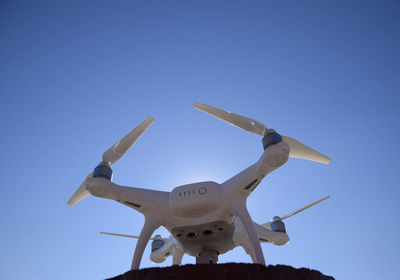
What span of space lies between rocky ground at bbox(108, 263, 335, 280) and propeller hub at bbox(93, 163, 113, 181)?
625 centimetres

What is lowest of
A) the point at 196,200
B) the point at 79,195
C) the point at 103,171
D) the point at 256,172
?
the point at 196,200

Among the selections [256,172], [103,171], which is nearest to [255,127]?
[256,172]

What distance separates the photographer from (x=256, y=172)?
12562 millimetres

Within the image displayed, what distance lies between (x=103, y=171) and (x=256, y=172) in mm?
6805

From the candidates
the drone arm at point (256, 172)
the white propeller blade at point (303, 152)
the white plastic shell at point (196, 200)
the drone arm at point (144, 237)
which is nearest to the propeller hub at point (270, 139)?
the drone arm at point (256, 172)

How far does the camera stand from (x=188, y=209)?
13047mm

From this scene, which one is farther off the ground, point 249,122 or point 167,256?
point 249,122

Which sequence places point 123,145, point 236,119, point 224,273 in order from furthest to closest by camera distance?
point 123,145
point 236,119
point 224,273

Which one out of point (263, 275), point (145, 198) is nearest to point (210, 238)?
point (145, 198)

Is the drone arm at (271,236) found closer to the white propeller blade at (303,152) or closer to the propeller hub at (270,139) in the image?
the white propeller blade at (303,152)

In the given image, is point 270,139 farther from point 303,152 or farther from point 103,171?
point 103,171

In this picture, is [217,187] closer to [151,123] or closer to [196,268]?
[151,123]

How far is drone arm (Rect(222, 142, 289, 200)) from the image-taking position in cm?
1167

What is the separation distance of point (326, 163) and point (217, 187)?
6509 mm
